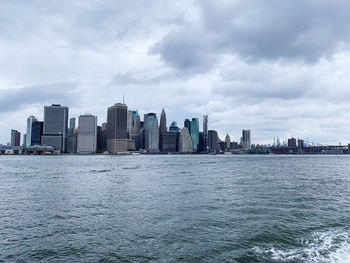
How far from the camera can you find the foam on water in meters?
18.0

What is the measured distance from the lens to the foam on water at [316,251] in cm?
1805

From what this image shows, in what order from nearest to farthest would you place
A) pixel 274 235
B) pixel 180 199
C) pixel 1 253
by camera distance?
pixel 1 253
pixel 274 235
pixel 180 199

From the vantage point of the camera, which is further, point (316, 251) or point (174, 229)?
point (174, 229)

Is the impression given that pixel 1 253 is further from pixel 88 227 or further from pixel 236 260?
pixel 236 260

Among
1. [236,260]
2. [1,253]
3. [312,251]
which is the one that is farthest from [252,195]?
[1,253]

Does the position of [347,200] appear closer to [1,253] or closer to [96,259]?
[96,259]

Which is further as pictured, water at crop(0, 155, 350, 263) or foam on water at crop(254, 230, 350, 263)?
water at crop(0, 155, 350, 263)

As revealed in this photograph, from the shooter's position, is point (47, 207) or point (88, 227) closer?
point (88, 227)

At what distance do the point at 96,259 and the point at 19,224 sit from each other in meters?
13.3

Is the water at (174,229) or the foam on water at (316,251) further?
the water at (174,229)

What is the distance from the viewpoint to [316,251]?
1933 cm

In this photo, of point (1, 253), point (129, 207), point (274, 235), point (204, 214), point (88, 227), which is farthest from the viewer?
point (129, 207)

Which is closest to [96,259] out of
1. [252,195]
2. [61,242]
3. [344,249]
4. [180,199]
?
[61,242]

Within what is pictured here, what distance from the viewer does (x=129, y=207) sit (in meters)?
33.7
